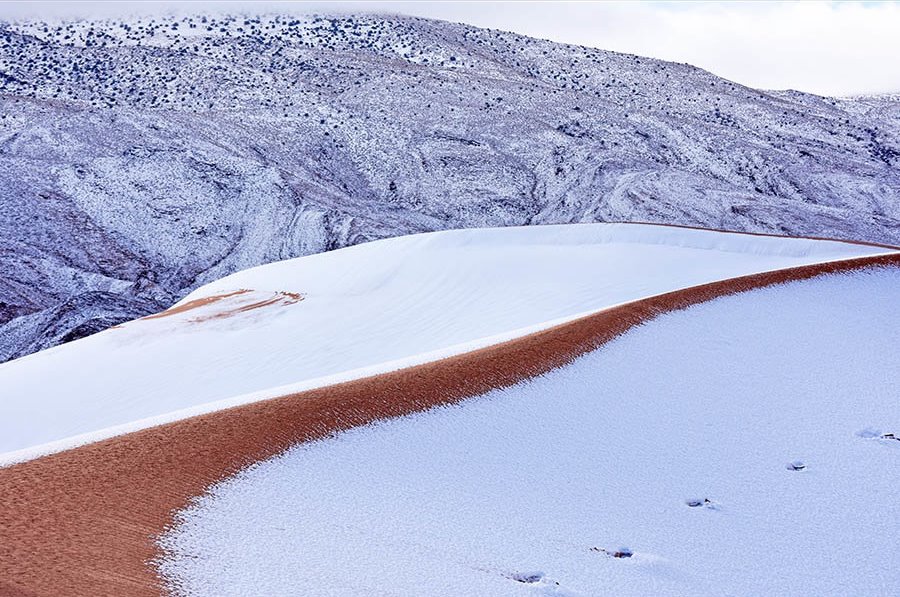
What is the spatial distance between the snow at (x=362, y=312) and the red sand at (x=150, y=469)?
196cm

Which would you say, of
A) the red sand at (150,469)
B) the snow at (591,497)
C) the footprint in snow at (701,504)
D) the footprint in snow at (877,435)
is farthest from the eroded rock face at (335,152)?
the footprint in snow at (701,504)

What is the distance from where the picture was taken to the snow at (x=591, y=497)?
12.6ft

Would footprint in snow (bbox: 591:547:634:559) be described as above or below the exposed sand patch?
above

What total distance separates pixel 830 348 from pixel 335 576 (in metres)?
5.88

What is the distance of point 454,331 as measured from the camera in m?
12.0

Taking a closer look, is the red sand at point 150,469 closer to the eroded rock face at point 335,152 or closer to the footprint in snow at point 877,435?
the footprint in snow at point 877,435

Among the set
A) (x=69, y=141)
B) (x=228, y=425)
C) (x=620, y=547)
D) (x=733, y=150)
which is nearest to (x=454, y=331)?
(x=228, y=425)

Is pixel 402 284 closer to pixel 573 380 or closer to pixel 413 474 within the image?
pixel 573 380

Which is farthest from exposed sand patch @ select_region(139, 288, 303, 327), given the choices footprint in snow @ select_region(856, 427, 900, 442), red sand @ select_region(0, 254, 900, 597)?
footprint in snow @ select_region(856, 427, 900, 442)

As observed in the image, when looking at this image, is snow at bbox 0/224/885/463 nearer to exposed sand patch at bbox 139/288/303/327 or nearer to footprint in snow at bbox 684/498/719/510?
exposed sand patch at bbox 139/288/303/327

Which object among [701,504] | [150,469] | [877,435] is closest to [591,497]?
[701,504]

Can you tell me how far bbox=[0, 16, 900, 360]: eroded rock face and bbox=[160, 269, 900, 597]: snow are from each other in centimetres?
1453

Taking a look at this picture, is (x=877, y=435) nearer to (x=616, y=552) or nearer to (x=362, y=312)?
(x=616, y=552)

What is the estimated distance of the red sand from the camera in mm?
3410
